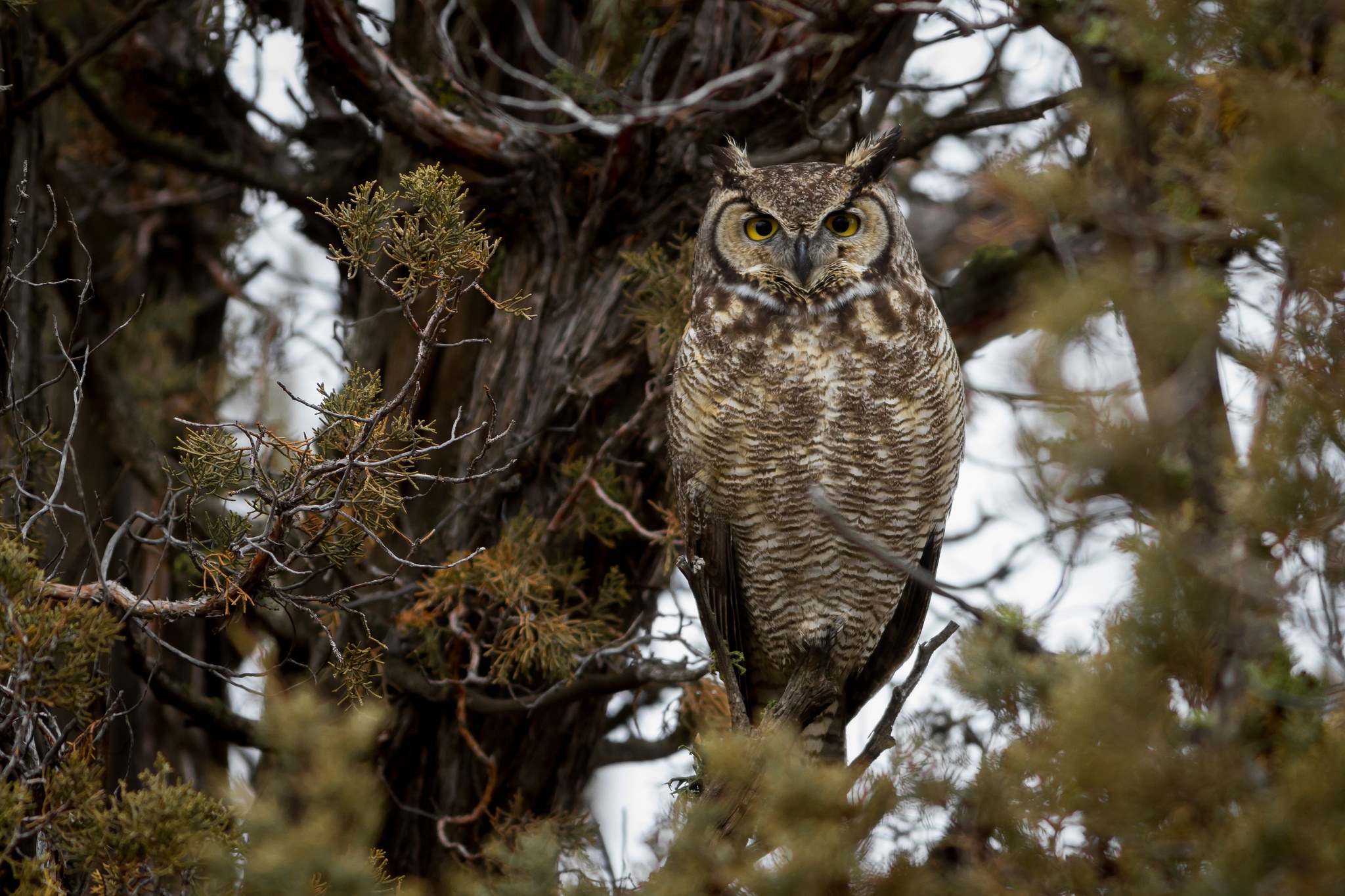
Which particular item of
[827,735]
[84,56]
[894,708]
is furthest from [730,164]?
[84,56]

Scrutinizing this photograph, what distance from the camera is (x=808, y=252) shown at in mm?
2469

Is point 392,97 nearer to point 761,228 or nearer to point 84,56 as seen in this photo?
point 84,56

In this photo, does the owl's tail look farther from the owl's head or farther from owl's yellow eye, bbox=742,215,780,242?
owl's yellow eye, bbox=742,215,780,242

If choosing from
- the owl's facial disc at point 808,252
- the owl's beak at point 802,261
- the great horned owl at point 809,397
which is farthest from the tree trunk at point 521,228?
the owl's beak at point 802,261

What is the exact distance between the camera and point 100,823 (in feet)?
5.51

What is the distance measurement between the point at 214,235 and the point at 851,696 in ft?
12.0

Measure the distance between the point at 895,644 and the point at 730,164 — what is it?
4.66 ft

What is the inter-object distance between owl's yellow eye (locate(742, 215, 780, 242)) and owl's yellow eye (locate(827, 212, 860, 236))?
0.48 feet

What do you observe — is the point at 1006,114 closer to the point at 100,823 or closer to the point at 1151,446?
the point at 1151,446

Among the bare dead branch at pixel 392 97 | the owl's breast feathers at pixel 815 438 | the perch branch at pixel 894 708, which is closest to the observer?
the perch branch at pixel 894 708

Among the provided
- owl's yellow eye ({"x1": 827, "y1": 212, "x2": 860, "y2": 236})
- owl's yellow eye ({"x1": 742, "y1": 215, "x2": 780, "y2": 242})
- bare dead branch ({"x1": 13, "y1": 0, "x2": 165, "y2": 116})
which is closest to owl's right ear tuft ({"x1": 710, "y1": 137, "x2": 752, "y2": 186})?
owl's yellow eye ({"x1": 742, "y1": 215, "x2": 780, "y2": 242})

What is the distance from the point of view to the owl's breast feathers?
2443 mm

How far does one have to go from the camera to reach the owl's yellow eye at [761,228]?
8.39ft

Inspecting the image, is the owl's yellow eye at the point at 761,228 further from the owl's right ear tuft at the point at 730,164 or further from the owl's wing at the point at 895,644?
the owl's wing at the point at 895,644
